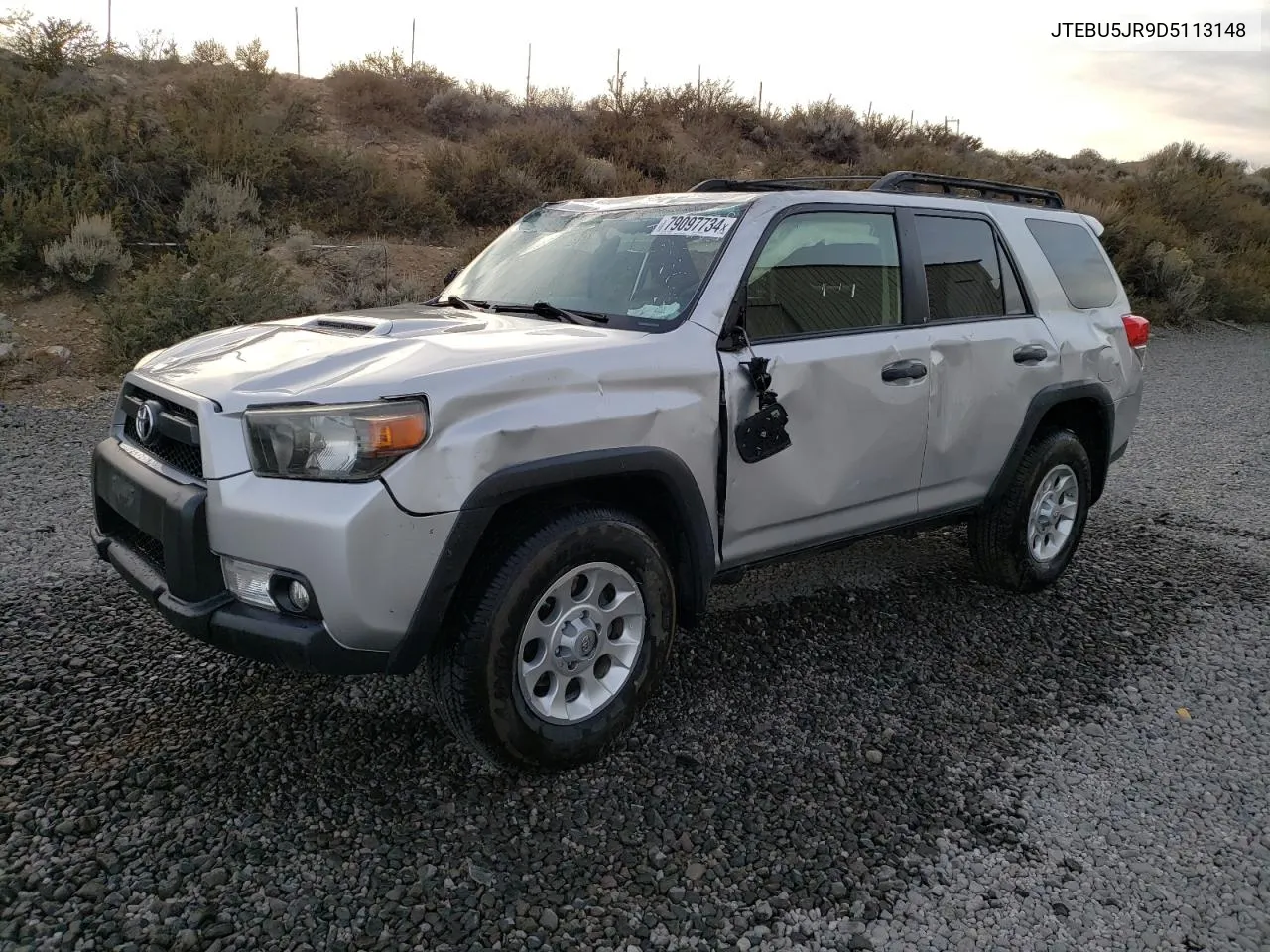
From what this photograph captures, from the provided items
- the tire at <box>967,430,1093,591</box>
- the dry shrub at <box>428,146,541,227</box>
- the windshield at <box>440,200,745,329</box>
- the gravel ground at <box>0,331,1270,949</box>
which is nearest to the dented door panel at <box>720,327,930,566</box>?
the windshield at <box>440,200,745,329</box>

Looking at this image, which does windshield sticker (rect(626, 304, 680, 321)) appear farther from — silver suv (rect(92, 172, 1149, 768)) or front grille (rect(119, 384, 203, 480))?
front grille (rect(119, 384, 203, 480))

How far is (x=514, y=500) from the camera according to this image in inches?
111

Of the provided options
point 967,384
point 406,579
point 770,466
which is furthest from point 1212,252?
point 406,579

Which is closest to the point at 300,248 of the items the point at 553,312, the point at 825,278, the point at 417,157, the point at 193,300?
the point at 193,300

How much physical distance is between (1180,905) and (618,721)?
5.38ft

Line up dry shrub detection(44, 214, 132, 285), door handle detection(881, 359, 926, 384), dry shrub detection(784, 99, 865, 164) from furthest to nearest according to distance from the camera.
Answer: dry shrub detection(784, 99, 865, 164)
dry shrub detection(44, 214, 132, 285)
door handle detection(881, 359, 926, 384)

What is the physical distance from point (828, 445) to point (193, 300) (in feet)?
22.9

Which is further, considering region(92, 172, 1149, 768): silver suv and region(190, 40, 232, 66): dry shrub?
region(190, 40, 232, 66): dry shrub

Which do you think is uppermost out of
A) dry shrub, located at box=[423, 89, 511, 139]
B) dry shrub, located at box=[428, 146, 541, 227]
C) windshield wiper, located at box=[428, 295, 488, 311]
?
dry shrub, located at box=[423, 89, 511, 139]

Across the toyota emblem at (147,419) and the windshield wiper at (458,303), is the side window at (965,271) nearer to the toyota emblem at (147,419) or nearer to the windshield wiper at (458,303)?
the windshield wiper at (458,303)

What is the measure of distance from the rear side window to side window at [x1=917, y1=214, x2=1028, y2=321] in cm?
38

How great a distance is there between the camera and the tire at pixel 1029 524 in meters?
4.49

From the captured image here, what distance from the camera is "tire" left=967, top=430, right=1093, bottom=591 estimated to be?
14.7ft

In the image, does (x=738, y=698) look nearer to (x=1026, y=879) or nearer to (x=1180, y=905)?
(x=1026, y=879)
